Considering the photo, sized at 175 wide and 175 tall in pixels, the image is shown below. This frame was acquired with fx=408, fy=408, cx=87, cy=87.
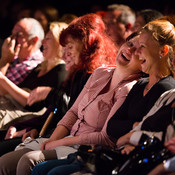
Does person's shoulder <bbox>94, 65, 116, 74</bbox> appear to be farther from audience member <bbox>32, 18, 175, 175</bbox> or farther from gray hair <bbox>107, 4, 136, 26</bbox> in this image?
gray hair <bbox>107, 4, 136, 26</bbox>

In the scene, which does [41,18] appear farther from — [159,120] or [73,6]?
[159,120]

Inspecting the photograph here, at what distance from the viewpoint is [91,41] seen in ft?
9.58

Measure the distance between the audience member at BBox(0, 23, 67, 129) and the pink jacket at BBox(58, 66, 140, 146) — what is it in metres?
0.73

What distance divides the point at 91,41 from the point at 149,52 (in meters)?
0.78

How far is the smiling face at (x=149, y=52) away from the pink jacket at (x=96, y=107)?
0.23 meters

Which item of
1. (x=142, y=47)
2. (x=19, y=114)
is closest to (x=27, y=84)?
(x=19, y=114)

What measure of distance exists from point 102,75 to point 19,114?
1122mm

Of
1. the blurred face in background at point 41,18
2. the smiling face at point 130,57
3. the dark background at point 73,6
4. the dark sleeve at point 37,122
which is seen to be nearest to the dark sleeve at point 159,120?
the smiling face at point 130,57

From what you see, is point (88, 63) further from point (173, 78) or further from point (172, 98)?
point (172, 98)

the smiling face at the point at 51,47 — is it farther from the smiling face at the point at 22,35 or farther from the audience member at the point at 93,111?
the audience member at the point at 93,111

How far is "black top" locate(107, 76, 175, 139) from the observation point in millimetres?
2150

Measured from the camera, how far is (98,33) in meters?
2.94

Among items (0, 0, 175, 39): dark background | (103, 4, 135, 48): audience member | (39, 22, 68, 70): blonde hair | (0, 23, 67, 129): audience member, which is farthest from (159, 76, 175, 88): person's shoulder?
(0, 0, 175, 39): dark background

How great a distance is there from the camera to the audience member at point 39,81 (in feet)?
11.4
